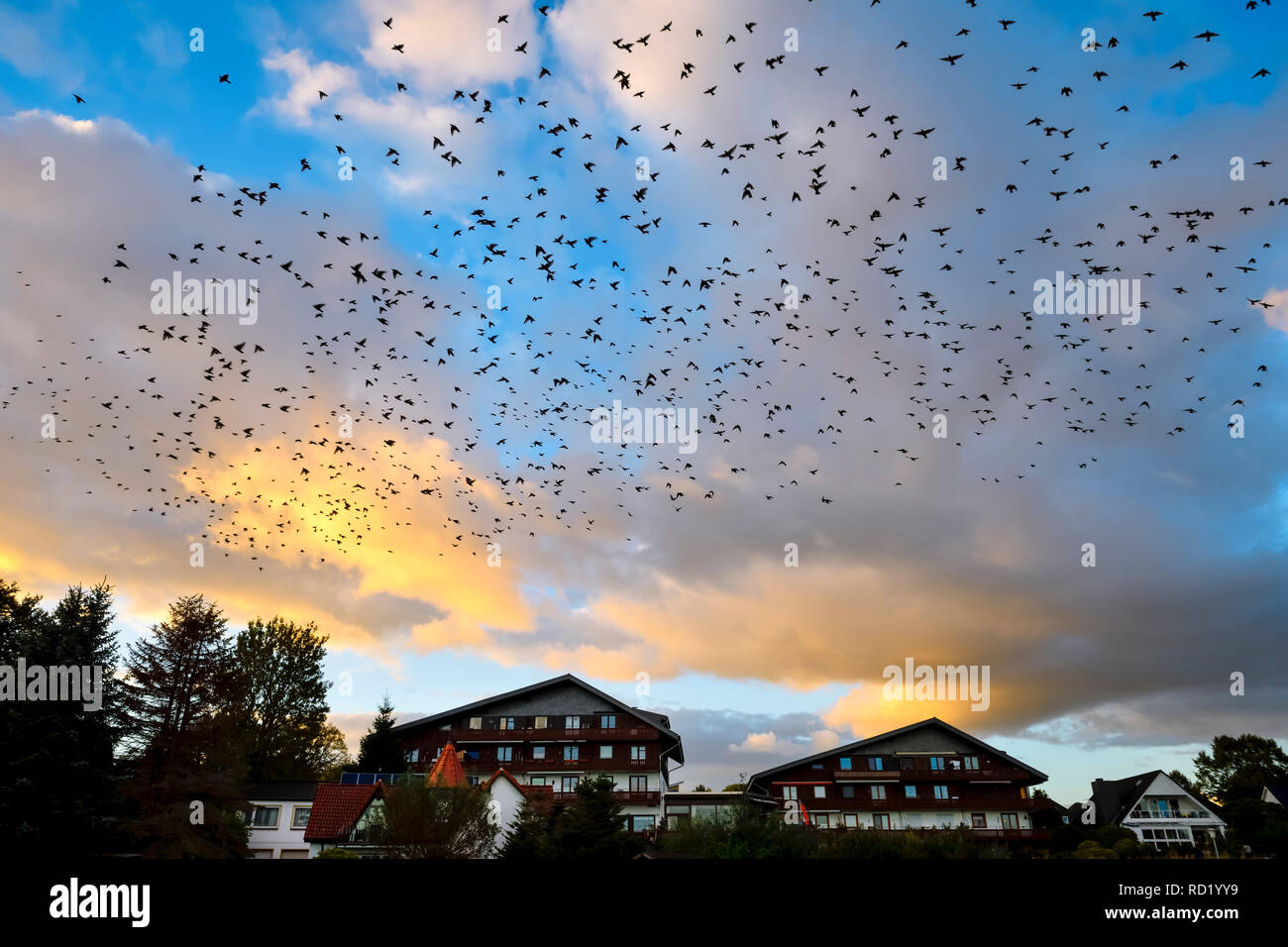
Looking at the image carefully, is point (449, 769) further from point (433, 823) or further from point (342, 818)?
point (433, 823)

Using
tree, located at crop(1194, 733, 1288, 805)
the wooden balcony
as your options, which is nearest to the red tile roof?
the wooden balcony

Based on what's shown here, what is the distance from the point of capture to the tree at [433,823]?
34.9 m

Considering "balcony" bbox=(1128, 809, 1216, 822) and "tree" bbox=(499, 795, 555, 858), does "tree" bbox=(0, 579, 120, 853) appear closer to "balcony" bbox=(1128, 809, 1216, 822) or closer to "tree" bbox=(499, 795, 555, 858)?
"tree" bbox=(499, 795, 555, 858)

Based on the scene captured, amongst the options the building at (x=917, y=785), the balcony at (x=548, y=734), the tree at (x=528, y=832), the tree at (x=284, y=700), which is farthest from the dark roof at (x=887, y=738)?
the tree at (x=284, y=700)

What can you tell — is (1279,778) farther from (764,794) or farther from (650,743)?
(650,743)

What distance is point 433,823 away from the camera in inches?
1380

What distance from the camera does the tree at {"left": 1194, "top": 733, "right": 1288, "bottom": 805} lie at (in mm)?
97625

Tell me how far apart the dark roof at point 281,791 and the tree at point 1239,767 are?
108m

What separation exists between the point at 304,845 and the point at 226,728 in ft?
77.9

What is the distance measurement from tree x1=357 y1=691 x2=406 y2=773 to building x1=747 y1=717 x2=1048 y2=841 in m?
34.3

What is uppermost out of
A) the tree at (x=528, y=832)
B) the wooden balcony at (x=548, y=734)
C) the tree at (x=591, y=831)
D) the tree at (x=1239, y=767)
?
the tree at (x=591, y=831)

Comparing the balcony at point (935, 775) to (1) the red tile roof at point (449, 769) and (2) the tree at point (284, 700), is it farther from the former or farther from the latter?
(2) the tree at point (284, 700)

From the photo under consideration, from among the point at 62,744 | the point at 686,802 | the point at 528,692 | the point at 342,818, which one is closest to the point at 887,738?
the point at 686,802
